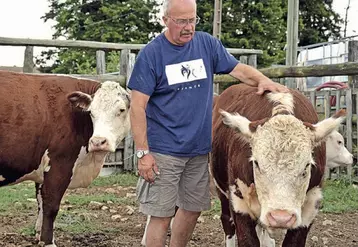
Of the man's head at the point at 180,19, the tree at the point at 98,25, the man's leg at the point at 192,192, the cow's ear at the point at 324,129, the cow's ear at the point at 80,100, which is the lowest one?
the man's leg at the point at 192,192

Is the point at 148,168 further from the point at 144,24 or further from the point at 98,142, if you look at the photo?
the point at 144,24

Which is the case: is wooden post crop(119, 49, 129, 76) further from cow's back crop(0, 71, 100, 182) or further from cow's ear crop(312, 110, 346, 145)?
cow's ear crop(312, 110, 346, 145)

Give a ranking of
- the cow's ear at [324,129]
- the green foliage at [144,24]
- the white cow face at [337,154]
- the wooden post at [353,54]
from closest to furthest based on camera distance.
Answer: the cow's ear at [324,129]
the white cow face at [337,154]
the wooden post at [353,54]
the green foliage at [144,24]

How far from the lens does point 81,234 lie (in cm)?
652

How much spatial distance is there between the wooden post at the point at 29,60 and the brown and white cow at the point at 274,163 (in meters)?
5.13

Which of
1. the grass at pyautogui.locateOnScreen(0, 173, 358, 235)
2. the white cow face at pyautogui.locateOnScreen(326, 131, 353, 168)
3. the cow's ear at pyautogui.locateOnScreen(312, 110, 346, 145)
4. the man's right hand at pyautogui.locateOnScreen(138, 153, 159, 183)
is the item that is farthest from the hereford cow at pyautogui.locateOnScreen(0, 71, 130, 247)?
the white cow face at pyautogui.locateOnScreen(326, 131, 353, 168)

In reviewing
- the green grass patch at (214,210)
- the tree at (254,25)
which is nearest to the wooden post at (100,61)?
the green grass patch at (214,210)

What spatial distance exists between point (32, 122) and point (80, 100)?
523mm

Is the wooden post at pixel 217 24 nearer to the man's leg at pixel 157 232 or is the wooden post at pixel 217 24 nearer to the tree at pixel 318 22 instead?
the man's leg at pixel 157 232

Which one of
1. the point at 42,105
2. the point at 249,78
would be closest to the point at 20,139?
the point at 42,105

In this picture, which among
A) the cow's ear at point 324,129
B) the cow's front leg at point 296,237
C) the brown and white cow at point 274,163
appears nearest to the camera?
the brown and white cow at point 274,163

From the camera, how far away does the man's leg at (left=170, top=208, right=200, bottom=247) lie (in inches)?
182

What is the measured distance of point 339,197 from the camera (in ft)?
27.9

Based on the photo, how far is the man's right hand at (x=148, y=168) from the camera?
163 inches
